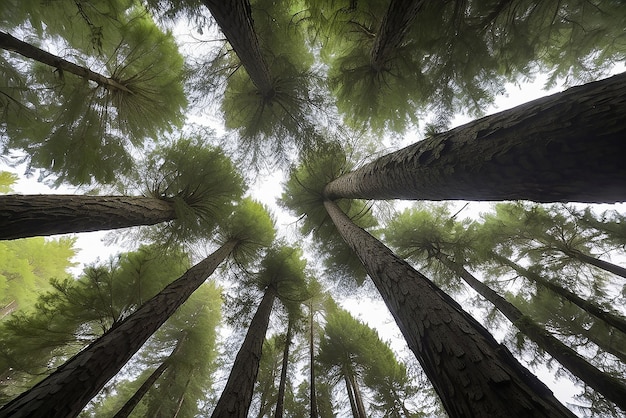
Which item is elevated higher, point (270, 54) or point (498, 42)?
point (270, 54)

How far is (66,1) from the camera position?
4918mm

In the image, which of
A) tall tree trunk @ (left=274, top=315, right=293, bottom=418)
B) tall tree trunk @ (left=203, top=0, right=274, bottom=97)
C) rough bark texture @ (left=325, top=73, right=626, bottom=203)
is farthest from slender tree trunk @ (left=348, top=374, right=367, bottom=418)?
tall tree trunk @ (left=203, top=0, right=274, bottom=97)

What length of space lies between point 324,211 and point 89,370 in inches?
242

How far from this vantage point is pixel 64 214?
3377 mm

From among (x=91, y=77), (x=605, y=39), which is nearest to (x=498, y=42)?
(x=605, y=39)

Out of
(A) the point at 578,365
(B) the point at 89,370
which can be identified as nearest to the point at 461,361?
(B) the point at 89,370

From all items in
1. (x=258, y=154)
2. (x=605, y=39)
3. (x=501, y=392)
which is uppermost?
(x=258, y=154)

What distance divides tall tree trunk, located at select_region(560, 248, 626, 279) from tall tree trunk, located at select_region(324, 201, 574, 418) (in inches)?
287

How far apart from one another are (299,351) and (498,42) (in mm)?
11743

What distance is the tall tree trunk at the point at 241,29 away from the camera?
3.14 m

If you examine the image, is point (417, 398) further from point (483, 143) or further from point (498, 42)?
point (498, 42)

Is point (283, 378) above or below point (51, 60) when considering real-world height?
below

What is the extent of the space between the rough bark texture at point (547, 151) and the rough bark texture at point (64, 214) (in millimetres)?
4520

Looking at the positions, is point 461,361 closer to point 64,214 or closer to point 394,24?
point 394,24
